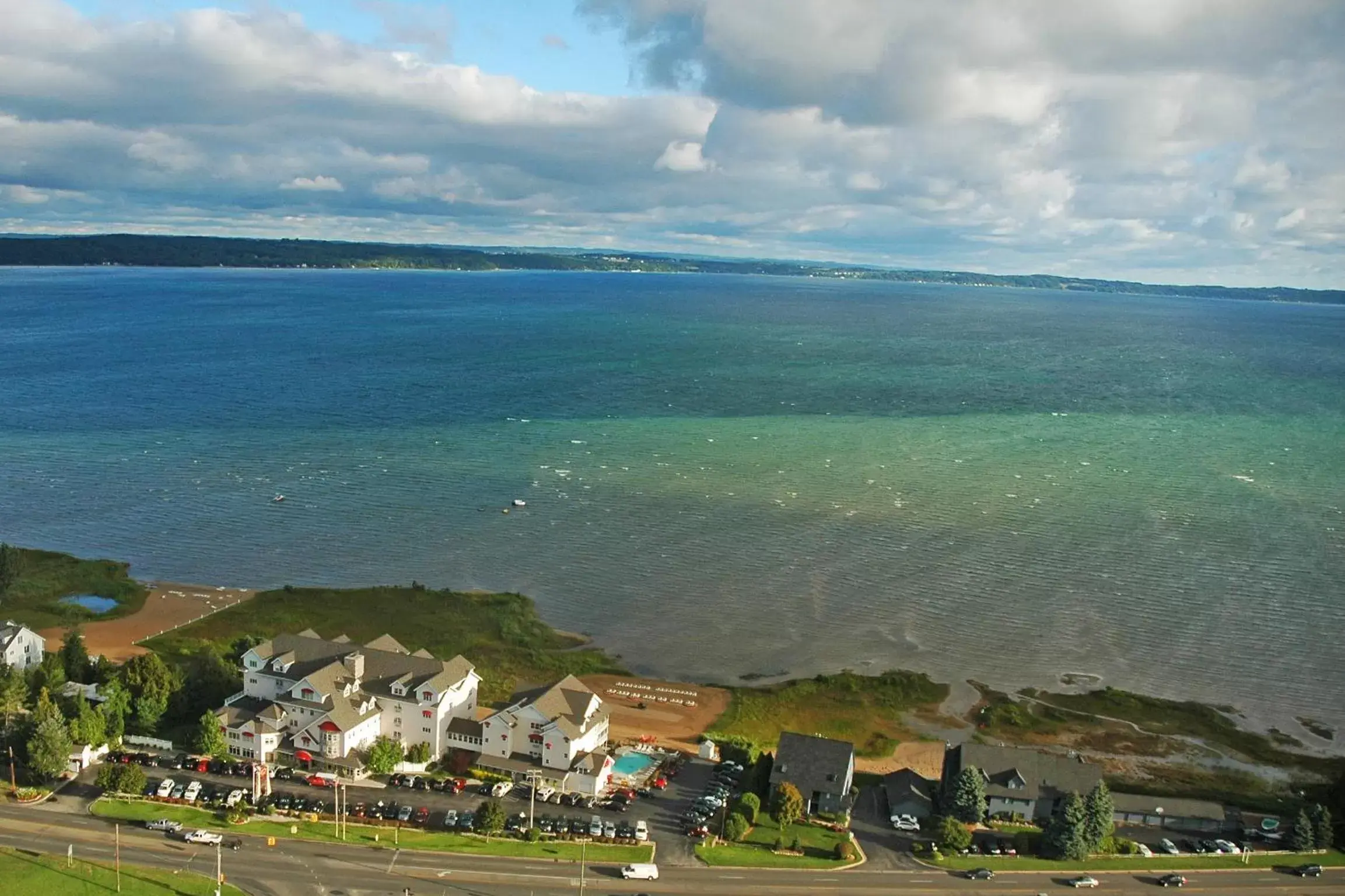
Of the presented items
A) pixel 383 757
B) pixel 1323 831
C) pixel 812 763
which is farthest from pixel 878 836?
pixel 383 757

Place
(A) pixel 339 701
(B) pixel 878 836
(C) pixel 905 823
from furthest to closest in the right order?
(A) pixel 339 701, (C) pixel 905 823, (B) pixel 878 836

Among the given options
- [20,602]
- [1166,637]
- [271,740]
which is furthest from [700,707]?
[20,602]

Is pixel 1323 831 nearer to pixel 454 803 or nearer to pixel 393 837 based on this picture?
pixel 454 803

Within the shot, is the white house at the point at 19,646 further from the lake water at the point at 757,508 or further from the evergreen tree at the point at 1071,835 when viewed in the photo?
the evergreen tree at the point at 1071,835

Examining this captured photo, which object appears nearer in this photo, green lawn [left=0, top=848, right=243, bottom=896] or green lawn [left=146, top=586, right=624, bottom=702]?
green lawn [left=0, top=848, right=243, bottom=896]

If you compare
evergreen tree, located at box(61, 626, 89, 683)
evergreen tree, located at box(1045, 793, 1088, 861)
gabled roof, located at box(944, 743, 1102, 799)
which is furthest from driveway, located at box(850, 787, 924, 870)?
evergreen tree, located at box(61, 626, 89, 683)

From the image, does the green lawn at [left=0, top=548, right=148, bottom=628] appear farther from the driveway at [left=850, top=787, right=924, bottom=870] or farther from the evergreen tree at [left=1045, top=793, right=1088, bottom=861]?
the evergreen tree at [left=1045, top=793, right=1088, bottom=861]
